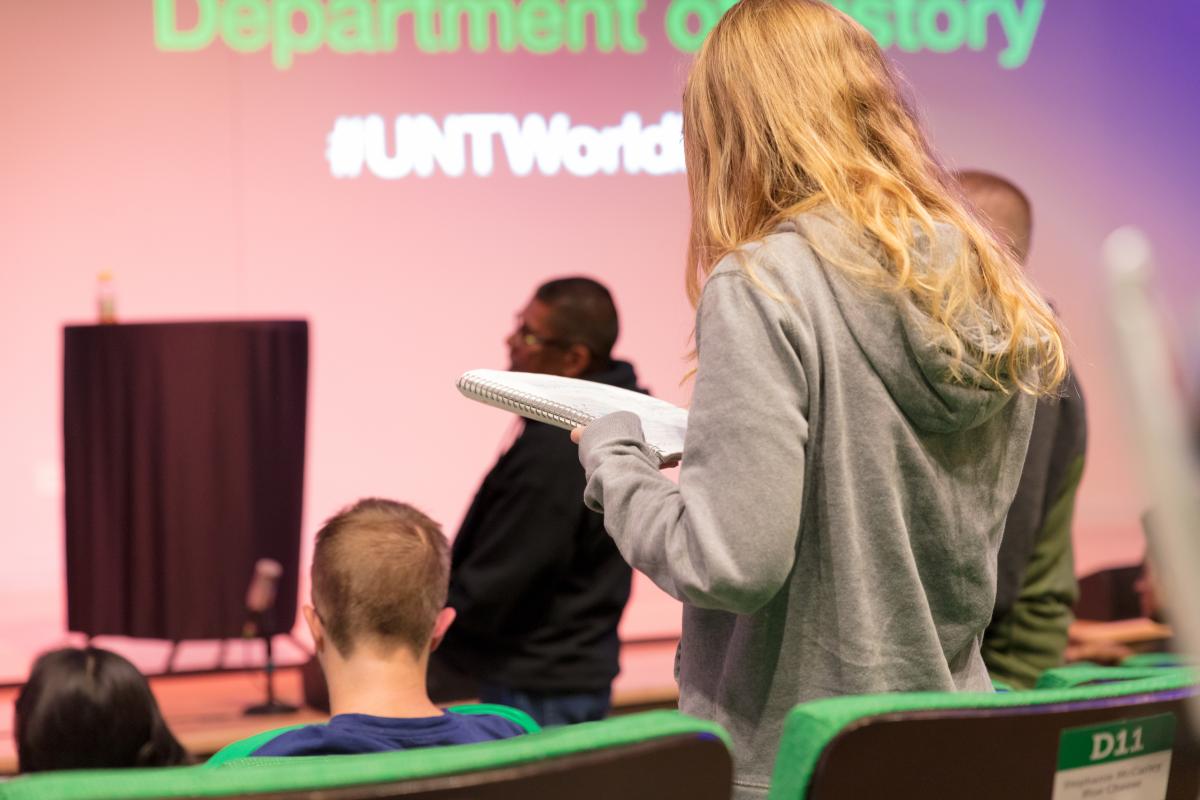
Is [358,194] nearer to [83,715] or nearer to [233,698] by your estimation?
[233,698]

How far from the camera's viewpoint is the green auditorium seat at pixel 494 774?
2.59 feet

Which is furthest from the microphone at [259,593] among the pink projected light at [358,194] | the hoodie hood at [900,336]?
the hoodie hood at [900,336]

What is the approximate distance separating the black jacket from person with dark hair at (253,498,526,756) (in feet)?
2.24

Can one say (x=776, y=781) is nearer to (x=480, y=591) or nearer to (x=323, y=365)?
(x=480, y=591)

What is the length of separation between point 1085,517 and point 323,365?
2.74 m

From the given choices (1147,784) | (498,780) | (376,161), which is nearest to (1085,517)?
(376,161)

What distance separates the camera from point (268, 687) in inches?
147

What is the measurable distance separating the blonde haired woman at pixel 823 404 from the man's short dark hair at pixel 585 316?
60.1 inches

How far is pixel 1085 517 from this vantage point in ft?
16.1

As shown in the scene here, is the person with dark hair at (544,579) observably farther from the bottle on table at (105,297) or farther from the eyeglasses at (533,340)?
the bottle on table at (105,297)

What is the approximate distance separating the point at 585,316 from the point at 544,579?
550mm

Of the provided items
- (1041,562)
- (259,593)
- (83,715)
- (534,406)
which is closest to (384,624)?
(534,406)

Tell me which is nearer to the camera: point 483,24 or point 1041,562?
point 1041,562

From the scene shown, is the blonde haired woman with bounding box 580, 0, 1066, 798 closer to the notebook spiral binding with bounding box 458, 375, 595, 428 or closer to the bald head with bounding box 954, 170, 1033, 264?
the notebook spiral binding with bounding box 458, 375, 595, 428
